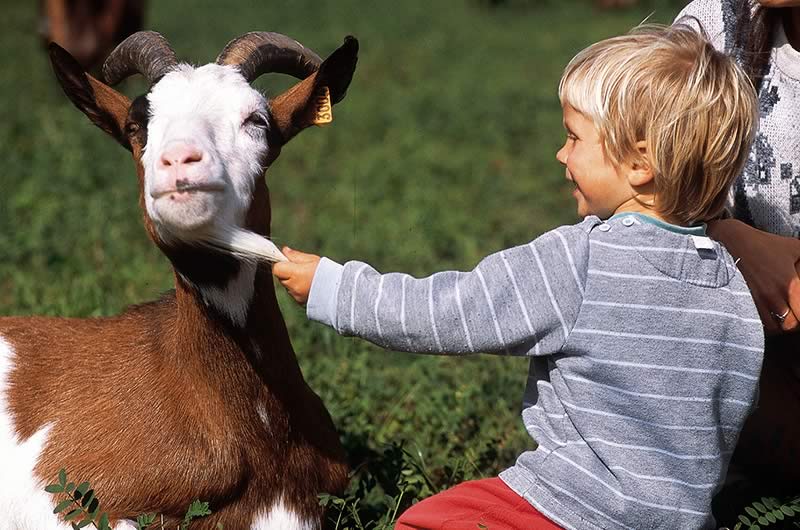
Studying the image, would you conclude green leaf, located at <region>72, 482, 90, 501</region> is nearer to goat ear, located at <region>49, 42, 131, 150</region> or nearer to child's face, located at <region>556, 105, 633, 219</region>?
goat ear, located at <region>49, 42, 131, 150</region>

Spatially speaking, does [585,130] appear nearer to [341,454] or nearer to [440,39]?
[341,454]

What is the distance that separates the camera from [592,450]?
9.34 ft

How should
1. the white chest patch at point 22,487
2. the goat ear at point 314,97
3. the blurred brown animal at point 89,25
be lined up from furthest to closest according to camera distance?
the blurred brown animal at point 89,25, the white chest patch at point 22,487, the goat ear at point 314,97

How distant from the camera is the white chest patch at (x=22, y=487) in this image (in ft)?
10.6

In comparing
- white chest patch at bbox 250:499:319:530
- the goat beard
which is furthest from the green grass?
the goat beard

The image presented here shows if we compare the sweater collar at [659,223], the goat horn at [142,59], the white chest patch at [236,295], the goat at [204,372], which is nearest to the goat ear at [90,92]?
the goat at [204,372]

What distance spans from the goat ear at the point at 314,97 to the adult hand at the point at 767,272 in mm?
1095

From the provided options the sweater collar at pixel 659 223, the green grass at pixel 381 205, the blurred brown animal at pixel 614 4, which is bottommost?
the green grass at pixel 381 205

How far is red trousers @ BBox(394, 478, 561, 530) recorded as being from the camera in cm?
288

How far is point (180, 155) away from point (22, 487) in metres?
1.19

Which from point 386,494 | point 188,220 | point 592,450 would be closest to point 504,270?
point 592,450

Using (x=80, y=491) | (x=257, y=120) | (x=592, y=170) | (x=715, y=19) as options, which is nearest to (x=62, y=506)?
(x=80, y=491)

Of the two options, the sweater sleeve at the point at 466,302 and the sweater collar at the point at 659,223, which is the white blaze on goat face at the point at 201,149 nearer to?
the sweater sleeve at the point at 466,302

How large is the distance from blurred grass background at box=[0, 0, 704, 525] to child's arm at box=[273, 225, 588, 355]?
34.6 inches
